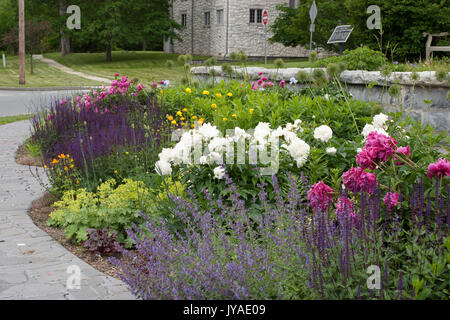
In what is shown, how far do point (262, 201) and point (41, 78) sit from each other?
23.9m

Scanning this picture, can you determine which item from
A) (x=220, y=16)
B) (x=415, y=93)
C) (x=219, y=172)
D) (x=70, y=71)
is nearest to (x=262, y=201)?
(x=219, y=172)

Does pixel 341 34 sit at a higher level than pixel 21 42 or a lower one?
lower

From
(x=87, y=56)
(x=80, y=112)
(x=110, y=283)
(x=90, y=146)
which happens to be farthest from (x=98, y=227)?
(x=87, y=56)

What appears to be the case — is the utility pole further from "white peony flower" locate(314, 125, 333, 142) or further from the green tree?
"white peony flower" locate(314, 125, 333, 142)

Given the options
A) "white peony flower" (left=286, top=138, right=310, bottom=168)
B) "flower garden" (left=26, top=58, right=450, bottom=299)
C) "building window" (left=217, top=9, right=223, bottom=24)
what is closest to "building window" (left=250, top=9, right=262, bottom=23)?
"building window" (left=217, top=9, right=223, bottom=24)

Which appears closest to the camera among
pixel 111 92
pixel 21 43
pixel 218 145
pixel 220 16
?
pixel 218 145

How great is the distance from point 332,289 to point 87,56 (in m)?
35.6

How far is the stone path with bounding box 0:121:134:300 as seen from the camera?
10.4 feet

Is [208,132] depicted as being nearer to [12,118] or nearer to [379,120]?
[379,120]

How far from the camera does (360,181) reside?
2.99m

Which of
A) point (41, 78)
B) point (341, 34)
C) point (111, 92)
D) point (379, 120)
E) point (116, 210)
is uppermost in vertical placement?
point (341, 34)

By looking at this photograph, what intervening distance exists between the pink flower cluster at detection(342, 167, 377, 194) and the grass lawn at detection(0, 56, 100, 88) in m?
18.9

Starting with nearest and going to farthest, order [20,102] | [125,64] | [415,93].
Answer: [415,93] < [20,102] < [125,64]
